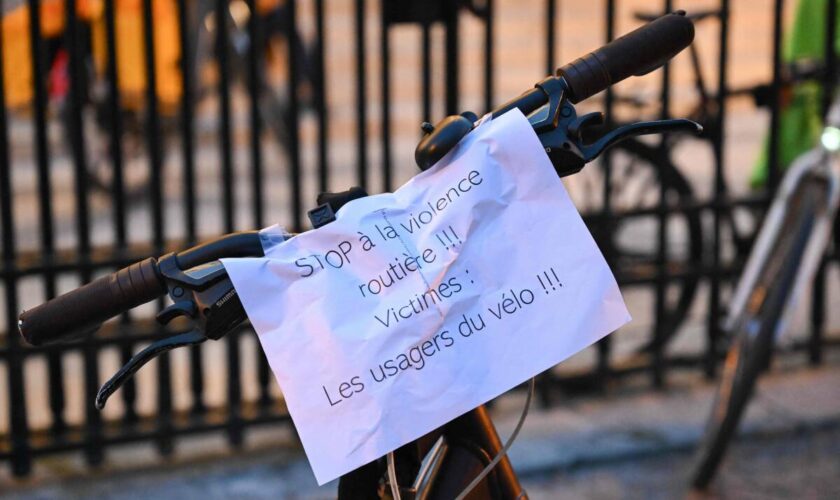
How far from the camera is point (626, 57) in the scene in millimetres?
1702

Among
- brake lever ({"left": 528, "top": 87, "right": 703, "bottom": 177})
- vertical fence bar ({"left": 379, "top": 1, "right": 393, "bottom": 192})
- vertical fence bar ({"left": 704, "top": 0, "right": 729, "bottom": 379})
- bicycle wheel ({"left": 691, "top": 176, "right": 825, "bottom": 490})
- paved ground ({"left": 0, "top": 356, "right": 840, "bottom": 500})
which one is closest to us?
brake lever ({"left": 528, "top": 87, "right": 703, "bottom": 177})

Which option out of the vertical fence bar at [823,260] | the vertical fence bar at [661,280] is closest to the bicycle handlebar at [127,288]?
the vertical fence bar at [661,280]

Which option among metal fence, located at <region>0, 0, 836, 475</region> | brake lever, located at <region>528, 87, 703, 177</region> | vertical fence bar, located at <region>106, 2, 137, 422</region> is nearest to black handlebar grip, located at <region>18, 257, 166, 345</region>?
brake lever, located at <region>528, 87, 703, 177</region>

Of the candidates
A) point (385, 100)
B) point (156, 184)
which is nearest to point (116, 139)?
point (156, 184)

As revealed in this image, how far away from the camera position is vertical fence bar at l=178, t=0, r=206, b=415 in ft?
12.8

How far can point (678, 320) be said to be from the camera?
4.83 m

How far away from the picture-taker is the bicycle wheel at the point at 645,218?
458 centimetres

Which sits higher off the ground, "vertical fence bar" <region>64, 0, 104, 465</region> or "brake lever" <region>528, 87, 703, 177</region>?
"brake lever" <region>528, 87, 703, 177</region>

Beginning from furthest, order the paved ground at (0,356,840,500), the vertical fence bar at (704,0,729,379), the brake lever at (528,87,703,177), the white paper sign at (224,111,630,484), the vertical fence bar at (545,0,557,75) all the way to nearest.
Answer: the vertical fence bar at (704,0,729,379) → the vertical fence bar at (545,0,557,75) → the paved ground at (0,356,840,500) → the brake lever at (528,87,703,177) → the white paper sign at (224,111,630,484)

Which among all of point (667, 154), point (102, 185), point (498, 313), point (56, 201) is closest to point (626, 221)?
point (667, 154)

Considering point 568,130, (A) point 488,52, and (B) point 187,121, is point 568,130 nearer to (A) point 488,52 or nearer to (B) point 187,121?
(B) point 187,121

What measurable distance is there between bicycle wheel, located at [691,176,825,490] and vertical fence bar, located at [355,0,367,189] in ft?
4.19

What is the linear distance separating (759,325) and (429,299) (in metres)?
2.46

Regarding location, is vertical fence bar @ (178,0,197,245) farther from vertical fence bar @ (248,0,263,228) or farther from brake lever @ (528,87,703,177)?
brake lever @ (528,87,703,177)
